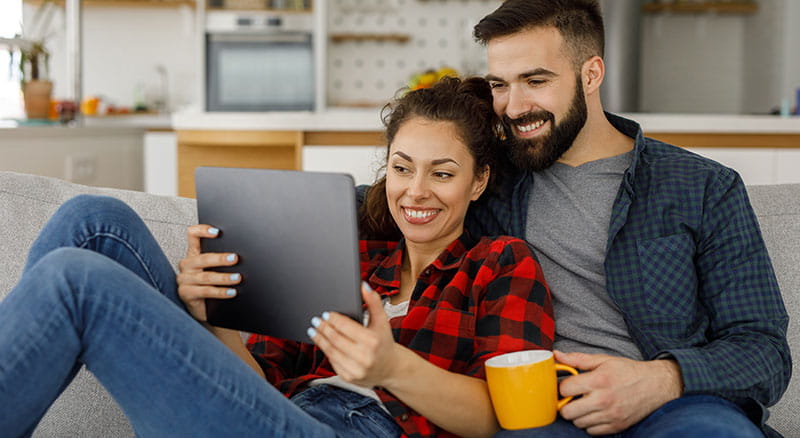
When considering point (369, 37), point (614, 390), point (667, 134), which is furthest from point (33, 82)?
point (369, 37)

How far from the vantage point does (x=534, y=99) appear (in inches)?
63.1

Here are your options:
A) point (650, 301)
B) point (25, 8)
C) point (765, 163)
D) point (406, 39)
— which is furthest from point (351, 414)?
point (25, 8)

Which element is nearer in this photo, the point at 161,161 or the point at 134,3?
the point at 161,161

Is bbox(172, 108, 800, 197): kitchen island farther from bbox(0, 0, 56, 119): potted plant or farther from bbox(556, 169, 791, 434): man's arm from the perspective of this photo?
bbox(556, 169, 791, 434): man's arm

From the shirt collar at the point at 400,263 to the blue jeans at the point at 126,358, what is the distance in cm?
41

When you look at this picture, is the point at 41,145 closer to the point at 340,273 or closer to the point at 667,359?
the point at 340,273

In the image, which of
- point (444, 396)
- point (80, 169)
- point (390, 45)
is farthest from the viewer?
point (390, 45)

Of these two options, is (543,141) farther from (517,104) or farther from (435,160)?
(435,160)

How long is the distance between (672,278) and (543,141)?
37 centimetres

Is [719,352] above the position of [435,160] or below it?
below

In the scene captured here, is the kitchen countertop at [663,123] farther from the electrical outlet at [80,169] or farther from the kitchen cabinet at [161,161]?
the kitchen cabinet at [161,161]

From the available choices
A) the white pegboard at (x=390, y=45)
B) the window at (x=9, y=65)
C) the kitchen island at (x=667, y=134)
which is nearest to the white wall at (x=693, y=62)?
the white pegboard at (x=390, y=45)

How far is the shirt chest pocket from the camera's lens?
142cm

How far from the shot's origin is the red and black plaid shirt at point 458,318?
1.27 metres
